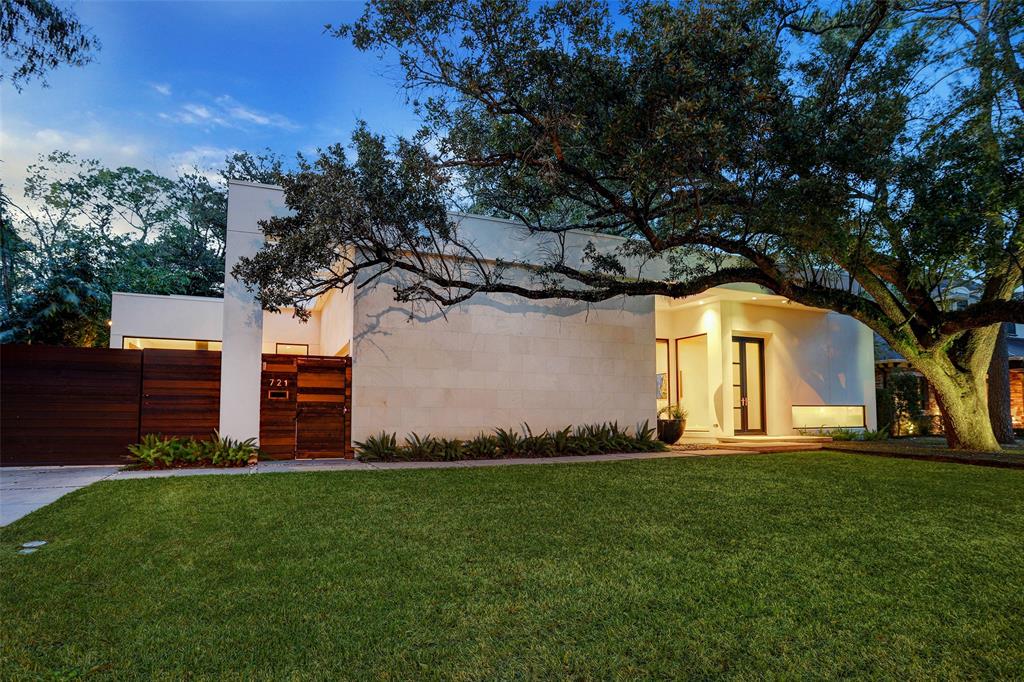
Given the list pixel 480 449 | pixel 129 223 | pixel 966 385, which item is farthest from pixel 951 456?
pixel 129 223

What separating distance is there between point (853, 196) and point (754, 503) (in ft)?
15.1

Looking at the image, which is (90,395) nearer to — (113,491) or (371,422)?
(113,491)

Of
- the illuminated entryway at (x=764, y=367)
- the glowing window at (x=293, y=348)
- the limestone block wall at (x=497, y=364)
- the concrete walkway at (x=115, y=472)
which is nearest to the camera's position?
the concrete walkway at (x=115, y=472)

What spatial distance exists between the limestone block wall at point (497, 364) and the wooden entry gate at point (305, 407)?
0.30 m

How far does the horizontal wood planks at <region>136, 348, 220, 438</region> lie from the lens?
8750mm

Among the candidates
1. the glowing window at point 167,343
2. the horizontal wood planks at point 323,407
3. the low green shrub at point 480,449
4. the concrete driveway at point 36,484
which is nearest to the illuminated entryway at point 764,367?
the low green shrub at point 480,449

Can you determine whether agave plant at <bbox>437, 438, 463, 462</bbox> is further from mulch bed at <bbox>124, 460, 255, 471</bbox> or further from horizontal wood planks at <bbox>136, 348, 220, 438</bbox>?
horizontal wood planks at <bbox>136, 348, 220, 438</bbox>

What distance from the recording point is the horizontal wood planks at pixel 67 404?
8406 mm

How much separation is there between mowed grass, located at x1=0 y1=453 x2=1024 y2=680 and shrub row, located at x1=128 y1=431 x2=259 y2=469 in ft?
8.02

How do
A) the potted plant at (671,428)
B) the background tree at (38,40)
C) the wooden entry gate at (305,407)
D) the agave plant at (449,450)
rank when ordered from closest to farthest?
the background tree at (38,40)
the wooden entry gate at (305,407)
the agave plant at (449,450)
the potted plant at (671,428)

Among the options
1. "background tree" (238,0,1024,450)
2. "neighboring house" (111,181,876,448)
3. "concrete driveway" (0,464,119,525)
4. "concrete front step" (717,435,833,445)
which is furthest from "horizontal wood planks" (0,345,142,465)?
"concrete front step" (717,435,833,445)

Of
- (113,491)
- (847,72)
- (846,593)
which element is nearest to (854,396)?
(847,72)

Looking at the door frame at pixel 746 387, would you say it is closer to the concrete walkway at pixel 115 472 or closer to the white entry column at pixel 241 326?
the concrete walkway at pixel 115 472

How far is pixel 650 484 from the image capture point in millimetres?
6344
